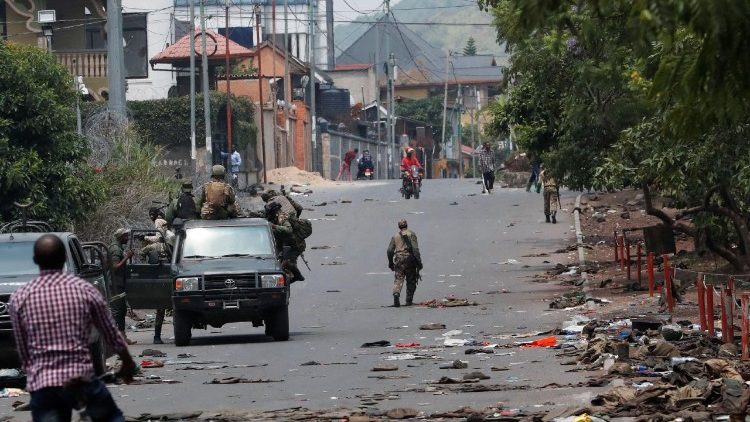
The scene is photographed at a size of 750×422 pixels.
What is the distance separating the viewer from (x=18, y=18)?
60781 mm

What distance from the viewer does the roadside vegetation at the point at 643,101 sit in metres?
9.23

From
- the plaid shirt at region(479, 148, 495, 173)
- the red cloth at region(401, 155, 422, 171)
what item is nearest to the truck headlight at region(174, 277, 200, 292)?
the red cloth at region(401, 155, 422, 171)

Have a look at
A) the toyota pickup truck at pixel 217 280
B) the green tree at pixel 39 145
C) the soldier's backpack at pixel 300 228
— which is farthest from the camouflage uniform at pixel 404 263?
the green tree at pixel 39 145

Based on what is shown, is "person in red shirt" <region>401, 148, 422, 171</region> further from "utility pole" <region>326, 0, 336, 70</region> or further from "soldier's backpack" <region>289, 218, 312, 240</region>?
"utility pole" <region>326, 0, 336, 70</region>

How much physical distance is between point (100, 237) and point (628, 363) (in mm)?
22030

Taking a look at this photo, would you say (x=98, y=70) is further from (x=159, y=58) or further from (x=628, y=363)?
(x=628, y=363)

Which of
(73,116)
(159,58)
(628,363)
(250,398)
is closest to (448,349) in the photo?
(628,363)

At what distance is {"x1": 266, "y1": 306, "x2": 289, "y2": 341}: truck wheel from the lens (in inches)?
896

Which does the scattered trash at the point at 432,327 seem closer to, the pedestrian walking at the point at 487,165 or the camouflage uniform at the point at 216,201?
the camouflage uniform at the point at 216,201

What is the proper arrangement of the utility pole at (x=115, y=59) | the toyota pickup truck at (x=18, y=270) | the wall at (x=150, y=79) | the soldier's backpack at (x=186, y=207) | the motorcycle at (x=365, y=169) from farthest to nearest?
the motorcycle at (x=365, y=169), the wall at (x=150, y=79), the utility pole at (x=115, y=59), the soldier's backpack at (x=186, y=207), the toyota pickup truck at (x=18, y=270)

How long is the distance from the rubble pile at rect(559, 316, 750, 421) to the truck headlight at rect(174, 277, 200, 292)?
5.50 metres

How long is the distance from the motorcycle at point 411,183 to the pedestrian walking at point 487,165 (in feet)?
8.12

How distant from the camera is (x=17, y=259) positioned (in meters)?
18.3

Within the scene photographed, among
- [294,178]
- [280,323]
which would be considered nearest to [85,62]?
[294,178]
